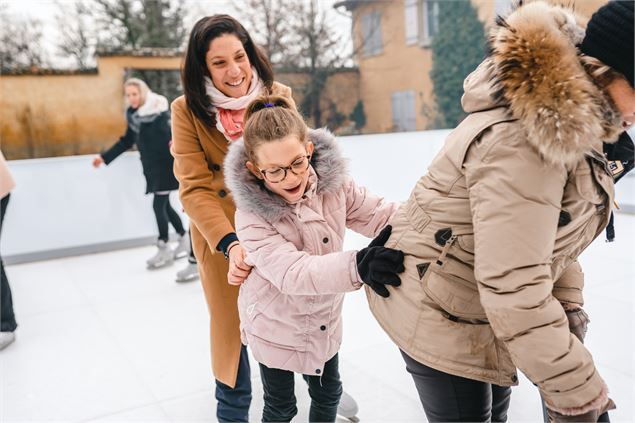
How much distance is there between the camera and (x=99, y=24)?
6082 mm

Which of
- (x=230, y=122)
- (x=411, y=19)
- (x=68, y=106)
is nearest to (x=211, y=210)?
(x=230, y=122)

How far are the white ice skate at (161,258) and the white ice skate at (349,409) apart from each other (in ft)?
9.20

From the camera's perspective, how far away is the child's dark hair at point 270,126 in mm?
1229

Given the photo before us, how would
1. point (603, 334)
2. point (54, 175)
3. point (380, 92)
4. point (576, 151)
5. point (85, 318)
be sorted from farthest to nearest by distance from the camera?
point (380, 92)
point (54, 175)
point (85, 318)
point (603, 334)
point (576, 151)

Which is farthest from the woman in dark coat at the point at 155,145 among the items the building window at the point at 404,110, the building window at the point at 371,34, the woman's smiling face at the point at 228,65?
the building window at the point at 404,110

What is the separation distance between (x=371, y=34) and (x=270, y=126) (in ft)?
27.3

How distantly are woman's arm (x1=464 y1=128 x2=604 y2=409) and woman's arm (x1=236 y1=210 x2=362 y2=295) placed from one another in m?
0.33

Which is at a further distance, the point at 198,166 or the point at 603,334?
the point at 603,334

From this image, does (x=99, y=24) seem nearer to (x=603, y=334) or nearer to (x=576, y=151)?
(x=603, y=334)

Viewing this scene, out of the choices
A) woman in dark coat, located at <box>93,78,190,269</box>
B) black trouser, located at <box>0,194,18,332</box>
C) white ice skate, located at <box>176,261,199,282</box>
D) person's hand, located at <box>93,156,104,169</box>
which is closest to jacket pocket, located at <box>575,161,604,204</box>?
black trouser, located at <box>0,194,18,332</box>

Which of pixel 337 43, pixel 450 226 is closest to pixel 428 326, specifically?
pixel 450 226

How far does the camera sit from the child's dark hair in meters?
1.23

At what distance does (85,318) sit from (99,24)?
4038mm

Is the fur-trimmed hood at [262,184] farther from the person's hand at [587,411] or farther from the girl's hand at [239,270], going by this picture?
the person's hand at [587,411]
